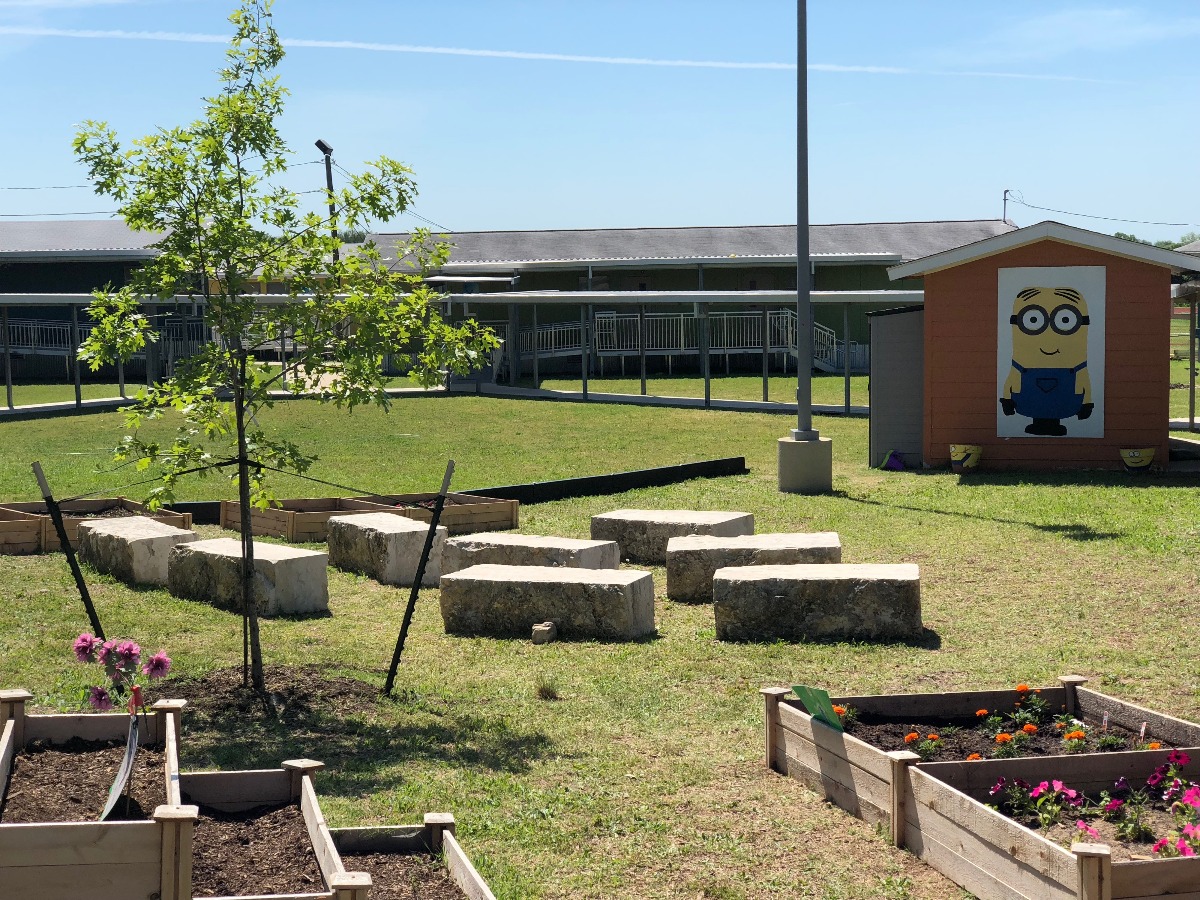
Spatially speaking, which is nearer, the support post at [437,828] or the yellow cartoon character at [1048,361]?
the support post at [437,828]

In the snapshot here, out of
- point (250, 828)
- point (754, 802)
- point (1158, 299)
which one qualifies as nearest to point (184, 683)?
point (250, 828)

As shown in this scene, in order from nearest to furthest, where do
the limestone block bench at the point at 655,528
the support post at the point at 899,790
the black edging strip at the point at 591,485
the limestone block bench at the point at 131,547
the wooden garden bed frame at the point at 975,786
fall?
A: the wooden garden bed frame at the point at 975,786, the support post at the point at 899,790, the limestone block bench at the point at 131,547, the limestone block bench at the point at 655,528, the black edging strip at the point at 591,485

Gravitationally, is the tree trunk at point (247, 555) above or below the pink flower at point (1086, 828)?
above

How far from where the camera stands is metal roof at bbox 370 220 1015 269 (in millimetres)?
43875

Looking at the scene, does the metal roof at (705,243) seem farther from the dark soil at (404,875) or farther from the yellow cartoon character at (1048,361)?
the dark soil at (404,875)

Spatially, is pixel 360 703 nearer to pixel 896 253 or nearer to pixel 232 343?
pixel 232 343

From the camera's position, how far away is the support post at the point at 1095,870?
15.6ft

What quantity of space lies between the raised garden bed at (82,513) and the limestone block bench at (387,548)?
2.07 metres

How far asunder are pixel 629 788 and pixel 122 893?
2.79m

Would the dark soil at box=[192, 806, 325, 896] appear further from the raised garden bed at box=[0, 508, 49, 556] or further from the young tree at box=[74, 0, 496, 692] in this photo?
the raised garden bed at box=[0, 508, 49, 556]

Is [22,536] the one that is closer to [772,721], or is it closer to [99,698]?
[99,698]

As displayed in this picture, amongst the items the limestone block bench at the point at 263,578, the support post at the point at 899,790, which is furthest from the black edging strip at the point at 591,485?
the support post at the point at 899,790

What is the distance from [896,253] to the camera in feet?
140

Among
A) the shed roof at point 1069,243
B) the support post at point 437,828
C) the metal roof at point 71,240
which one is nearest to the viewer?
the support post at point 437,828
